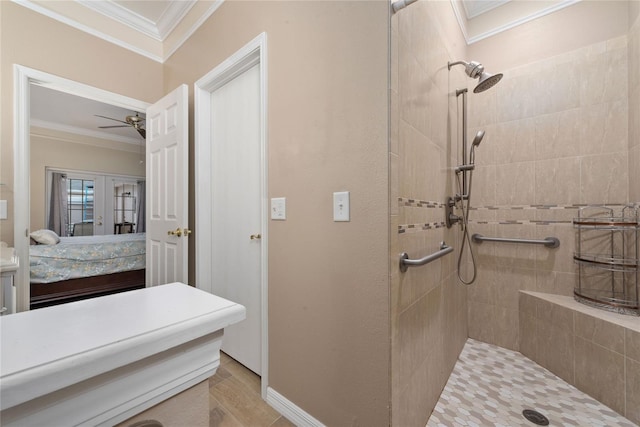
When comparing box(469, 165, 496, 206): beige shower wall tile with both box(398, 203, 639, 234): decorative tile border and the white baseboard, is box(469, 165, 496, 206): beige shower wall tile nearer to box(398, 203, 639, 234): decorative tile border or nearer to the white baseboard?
box(398, 203, 639, 234): decorative tile border

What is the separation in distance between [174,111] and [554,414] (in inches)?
120

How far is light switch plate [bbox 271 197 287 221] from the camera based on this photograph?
4.59ft

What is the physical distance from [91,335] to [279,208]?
43.1 inches

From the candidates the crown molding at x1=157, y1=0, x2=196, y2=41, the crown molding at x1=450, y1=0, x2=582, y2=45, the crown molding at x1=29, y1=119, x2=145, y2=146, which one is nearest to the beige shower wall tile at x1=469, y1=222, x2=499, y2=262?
the crown molding at x1=450, y1=0, x2=582, y2=45

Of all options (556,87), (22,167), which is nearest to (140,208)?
(22,167)

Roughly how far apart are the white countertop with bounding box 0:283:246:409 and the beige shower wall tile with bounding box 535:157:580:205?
2.23 metres

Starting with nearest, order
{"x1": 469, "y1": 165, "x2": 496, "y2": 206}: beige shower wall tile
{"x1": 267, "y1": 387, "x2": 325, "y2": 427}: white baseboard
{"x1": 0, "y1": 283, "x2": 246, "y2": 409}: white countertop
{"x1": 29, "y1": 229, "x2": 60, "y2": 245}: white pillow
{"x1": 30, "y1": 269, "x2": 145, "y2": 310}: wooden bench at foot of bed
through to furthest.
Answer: {"x1": 0, "y1": 283, "x2": 246, "y2": 409}: white countertop → {"x1": 267, "y1": 387, "x2": 325, "y2": 427}: white baseboard → {"x1": 469, "y1": 165, "x2": 496, "y2": 206}: beige shower wall tile → {"x1": 30, "y1": 269, "x2": 145, "y2": 310}: wooden bench at foot of bed → {"x1": 29, "y1": 229, "x2": 60, "y2": 245}: white pillow

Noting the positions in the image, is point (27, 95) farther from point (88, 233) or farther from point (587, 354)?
point (88, 233)

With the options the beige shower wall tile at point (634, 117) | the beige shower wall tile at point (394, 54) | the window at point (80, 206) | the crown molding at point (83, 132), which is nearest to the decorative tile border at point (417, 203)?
the beige shower wall tile at point (394, 54)

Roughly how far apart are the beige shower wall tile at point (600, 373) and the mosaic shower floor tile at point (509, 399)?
45mm

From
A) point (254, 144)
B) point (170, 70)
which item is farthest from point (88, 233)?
point (254, 144)

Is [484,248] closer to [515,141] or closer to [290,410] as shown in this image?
[515,141]

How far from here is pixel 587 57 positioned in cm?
171

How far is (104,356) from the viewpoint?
32cm
